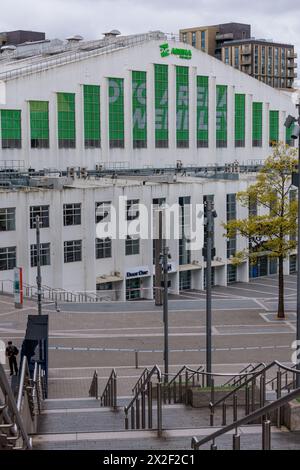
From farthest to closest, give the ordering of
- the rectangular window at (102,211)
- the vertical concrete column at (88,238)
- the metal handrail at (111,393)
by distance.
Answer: the rectangular window at (102,211)
the vertical concrete column at (88,238)
the metal handrail at (111,393)

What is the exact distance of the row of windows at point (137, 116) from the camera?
69188mm

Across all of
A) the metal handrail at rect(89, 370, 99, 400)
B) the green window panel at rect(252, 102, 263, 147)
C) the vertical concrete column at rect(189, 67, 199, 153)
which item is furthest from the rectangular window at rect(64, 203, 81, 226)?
the metal handrail at rect(89, 370, 99, 400)

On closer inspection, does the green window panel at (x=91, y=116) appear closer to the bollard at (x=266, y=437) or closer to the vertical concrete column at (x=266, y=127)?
the vertical concrete column at (x=266, y=127)

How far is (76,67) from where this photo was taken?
234 feet

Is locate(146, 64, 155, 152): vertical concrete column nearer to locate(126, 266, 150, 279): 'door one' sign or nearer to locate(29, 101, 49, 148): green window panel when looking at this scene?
locate(29, 101, 49, 148): green window panel

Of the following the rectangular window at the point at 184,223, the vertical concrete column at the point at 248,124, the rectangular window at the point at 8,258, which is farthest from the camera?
the vertical concrete column at the point at 248,124

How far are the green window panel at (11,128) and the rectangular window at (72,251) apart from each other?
458 inches

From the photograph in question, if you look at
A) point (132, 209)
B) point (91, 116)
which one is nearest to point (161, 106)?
point (91, 116)

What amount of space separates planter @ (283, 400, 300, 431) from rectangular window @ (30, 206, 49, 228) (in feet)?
154

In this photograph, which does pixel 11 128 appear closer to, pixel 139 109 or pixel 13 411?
pixel 139 109

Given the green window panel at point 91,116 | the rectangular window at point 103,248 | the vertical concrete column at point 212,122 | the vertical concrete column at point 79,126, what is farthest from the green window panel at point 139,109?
the rectangular window at point 103,248

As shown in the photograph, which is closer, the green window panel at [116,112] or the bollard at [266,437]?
the bollard at [266,437]

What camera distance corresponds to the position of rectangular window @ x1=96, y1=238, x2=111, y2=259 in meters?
61.7

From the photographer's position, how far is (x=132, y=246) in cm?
6319
